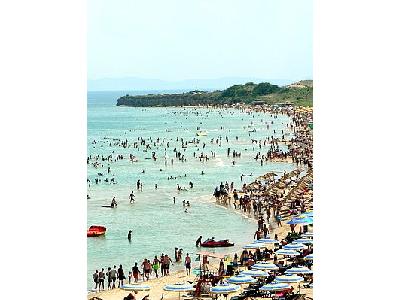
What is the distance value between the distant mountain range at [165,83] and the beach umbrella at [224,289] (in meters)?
2.90

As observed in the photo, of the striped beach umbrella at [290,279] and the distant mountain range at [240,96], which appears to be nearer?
the striped beach umbrella at [290,279]

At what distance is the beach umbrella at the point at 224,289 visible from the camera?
40.6 feet

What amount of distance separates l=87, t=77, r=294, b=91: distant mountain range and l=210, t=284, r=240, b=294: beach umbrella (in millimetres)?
2897

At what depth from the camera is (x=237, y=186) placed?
13414 millimetres

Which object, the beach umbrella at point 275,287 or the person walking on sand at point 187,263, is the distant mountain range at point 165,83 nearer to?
the person walking on sand at point 187,263

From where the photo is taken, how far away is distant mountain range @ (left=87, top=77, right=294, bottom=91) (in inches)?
529

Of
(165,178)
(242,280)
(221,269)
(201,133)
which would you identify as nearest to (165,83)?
(201,133)

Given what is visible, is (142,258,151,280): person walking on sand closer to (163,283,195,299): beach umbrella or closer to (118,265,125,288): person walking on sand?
(118,265,125,288): person walking on sand

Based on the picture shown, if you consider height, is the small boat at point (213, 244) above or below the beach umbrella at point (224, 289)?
above

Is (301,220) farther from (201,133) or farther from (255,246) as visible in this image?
(201,133)

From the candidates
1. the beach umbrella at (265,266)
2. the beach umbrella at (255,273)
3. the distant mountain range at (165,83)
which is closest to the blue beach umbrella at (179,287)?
the beach umbrella at (255,273)
